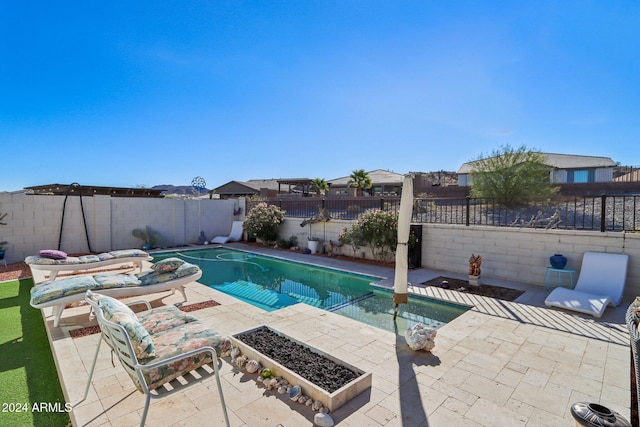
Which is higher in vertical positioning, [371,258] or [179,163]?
[179,163]

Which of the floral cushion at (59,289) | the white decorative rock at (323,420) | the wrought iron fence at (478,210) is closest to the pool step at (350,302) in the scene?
the white decorative rock at (323,420)

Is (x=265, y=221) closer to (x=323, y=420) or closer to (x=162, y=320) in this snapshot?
(x=162, y=320)

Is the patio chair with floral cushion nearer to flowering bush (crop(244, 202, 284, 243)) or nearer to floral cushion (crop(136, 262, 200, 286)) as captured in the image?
floral cushion (crop(136, 262, 200, 286))

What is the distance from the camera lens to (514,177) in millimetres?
12492

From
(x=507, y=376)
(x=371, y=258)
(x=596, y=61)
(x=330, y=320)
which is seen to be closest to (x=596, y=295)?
(x=507, y=376)

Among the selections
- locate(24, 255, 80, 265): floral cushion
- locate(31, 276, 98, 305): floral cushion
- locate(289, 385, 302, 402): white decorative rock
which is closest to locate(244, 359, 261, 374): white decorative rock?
locate(289, 385, 302, 402): white decorative rock

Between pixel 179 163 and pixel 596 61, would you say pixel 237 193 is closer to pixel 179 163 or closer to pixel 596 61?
pixel 179 163

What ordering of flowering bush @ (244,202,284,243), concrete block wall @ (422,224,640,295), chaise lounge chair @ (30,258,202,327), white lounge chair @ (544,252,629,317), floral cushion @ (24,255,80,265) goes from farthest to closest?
flowering bush @ (244,202,284,243) → floral cushion @ (24,255,80,265) → concrete block wall @ (422,224,640,295) → white lounge chair @ (544,252,629,317) → chaise lounge chair @ (30,258,202,327)

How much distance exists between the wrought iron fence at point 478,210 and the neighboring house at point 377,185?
12.3 metres

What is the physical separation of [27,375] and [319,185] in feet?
83.6

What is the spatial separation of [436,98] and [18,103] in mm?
16735

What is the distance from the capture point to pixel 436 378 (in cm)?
351

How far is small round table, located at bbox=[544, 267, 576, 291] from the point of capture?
679 centimetres

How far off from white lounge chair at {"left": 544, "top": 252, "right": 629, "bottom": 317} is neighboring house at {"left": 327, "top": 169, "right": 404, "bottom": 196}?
19146 millimetres
